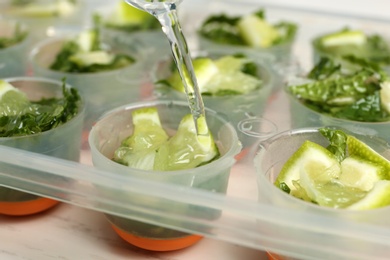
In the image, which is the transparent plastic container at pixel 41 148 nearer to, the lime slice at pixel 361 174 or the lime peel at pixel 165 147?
the lime peel at pixel 165 147

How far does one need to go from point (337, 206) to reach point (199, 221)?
23 cm

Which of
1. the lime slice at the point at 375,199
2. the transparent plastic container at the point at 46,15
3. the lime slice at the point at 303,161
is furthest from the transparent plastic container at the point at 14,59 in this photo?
the lime slice at the point at 375,199

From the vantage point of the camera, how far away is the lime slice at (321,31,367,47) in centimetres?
171

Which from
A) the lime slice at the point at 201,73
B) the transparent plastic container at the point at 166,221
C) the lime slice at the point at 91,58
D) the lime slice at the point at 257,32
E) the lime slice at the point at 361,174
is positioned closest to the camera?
the transparent plastic container at the point at 166,221

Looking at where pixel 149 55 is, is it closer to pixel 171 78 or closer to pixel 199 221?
pixel 171 78

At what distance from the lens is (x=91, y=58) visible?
1562 mm

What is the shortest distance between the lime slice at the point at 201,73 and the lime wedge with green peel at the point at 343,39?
0.41m

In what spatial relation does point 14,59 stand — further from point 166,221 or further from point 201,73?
point 166,221

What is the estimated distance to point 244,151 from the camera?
3.74 feet

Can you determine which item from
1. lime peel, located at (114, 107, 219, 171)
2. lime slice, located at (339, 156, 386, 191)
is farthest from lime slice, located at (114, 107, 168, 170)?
lime slice, located at (339, 156, 386, 191)

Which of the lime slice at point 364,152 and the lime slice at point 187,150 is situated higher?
the lime slice at point 364,152

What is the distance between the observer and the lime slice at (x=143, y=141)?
1087mm

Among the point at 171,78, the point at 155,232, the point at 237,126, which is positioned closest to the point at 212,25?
the point at 171,78

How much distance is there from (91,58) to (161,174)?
663mm
